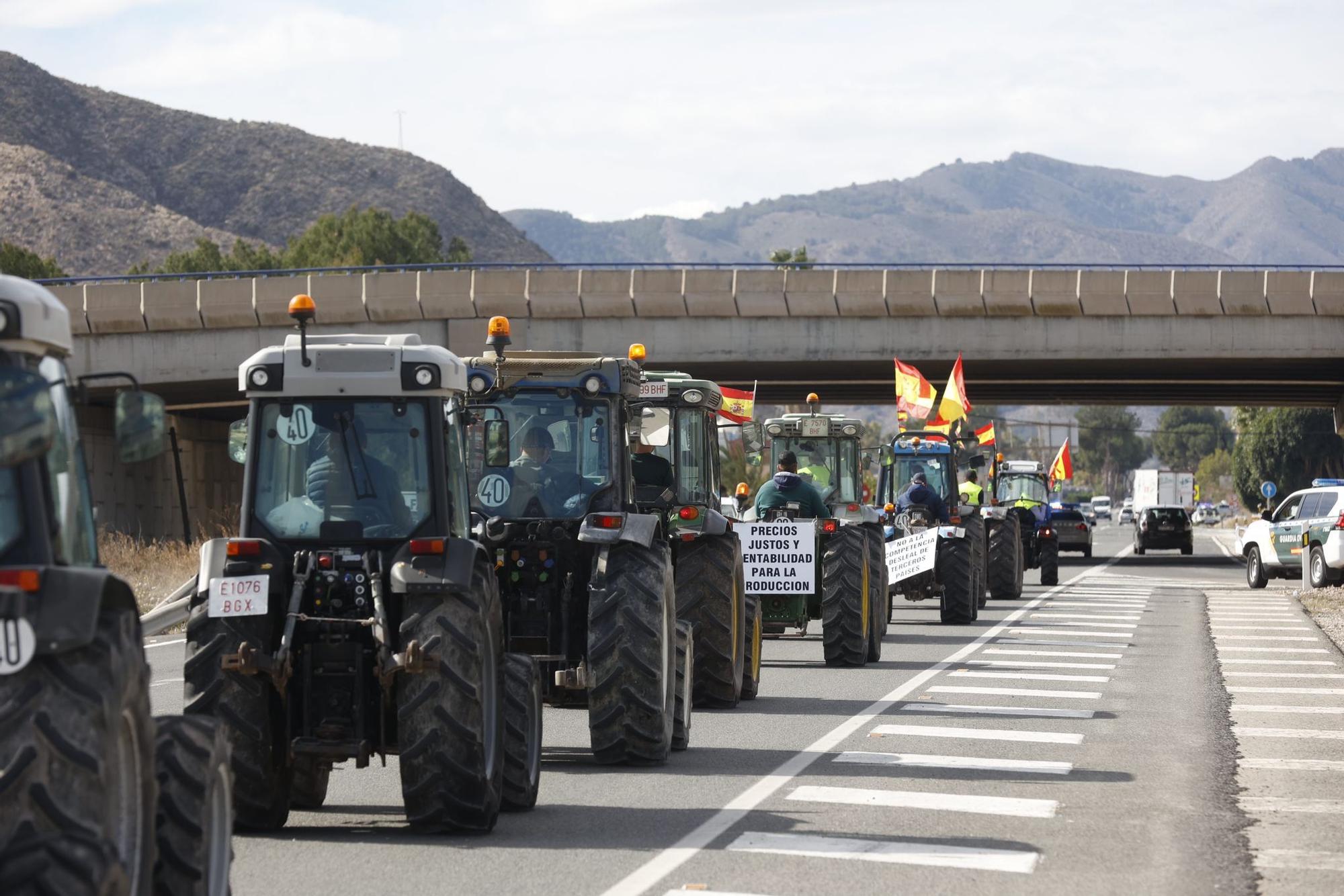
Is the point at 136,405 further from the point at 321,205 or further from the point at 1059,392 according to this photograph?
the point at 321,205

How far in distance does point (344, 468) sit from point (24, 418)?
4394mm

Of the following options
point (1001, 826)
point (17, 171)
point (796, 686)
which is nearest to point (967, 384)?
point (796, 686)

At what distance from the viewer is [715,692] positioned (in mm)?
15469

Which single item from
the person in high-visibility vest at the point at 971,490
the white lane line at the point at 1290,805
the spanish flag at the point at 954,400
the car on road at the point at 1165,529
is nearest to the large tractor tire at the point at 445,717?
the white lane line at the point at 1290,805

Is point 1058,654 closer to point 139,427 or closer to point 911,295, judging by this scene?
point 139,427

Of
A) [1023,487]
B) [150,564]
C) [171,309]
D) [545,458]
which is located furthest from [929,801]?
[171,309]

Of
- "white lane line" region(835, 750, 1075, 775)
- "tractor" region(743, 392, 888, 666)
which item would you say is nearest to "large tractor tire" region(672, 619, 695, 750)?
"white lane line" region(835, 750, 1075, 775)

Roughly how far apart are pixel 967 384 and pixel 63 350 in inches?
2091

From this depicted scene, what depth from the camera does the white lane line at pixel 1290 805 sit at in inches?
428

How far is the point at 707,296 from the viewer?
47688 mm

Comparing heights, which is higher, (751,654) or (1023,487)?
(1023,487)

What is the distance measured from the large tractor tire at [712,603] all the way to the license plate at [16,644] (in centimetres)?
945

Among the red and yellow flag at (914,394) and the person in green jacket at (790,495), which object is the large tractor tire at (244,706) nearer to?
the person in green jacket at (790,495)

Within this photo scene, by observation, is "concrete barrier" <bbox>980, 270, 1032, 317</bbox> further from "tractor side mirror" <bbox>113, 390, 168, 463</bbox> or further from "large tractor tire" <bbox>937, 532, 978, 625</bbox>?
"tractor side mirror" <bbox>113, 390, 168, 463</bbox>
